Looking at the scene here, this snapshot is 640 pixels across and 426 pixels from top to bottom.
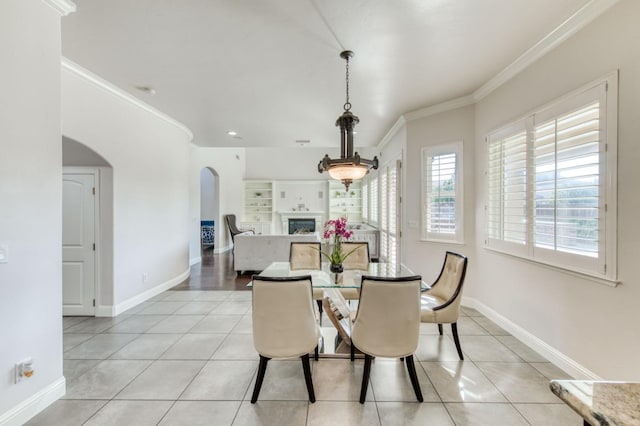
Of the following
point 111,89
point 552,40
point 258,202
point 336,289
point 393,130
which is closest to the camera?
point 552,40

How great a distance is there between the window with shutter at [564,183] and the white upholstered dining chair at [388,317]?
1431 mm

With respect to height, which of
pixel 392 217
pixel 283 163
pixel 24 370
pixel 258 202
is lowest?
pixel 24 370

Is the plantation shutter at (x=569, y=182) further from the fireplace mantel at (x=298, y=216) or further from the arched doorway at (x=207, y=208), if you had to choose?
the arched doorway at (x=207, y=208)

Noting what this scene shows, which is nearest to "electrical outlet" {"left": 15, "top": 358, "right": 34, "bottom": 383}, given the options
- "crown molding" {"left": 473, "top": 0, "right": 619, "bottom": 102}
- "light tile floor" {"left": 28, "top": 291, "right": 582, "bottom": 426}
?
"light tile floor" {"left": 28, "top": 291, "right": 582, "bottom": 426}

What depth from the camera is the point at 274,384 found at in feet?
7.42

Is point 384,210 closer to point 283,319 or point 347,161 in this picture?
point 347,161

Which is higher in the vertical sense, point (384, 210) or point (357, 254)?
point (384, 210)

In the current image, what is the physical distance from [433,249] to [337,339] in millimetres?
2081

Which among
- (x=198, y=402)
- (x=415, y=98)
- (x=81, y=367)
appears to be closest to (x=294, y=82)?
(x=415, y=98)

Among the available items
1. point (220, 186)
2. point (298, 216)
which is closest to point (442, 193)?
point (220, 186)

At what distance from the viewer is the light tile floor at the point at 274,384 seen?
1.91 metres

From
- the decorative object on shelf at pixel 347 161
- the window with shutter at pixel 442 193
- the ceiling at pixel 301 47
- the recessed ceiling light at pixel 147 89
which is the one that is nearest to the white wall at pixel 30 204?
the ceiling at pixel 301 47

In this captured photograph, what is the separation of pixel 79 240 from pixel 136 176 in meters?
1.07

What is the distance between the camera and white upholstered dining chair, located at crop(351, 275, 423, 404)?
194 cm
